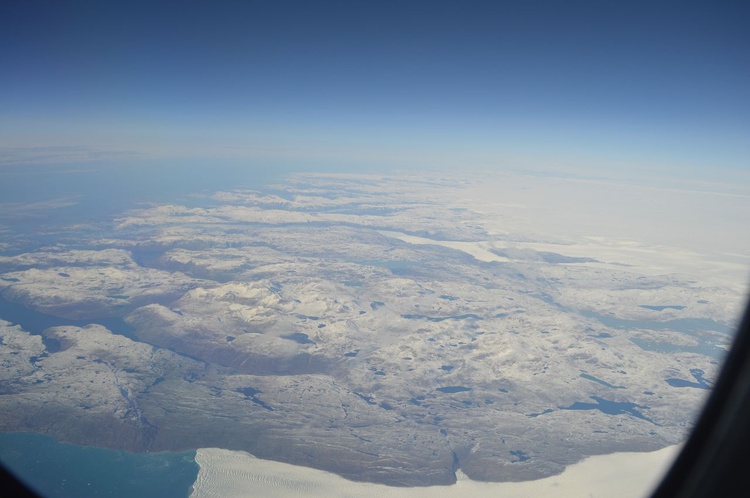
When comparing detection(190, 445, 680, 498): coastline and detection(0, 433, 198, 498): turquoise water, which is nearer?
detection(0, 433, 198, 498): turquoise water

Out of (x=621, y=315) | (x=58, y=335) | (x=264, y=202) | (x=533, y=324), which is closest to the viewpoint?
(x=58, y=335)

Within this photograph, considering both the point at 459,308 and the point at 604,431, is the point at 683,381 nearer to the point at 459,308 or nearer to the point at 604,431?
the point at 604,431

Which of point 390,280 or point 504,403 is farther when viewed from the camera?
point 390,280

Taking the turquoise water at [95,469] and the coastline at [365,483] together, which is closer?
the turquoise water at [95,469]

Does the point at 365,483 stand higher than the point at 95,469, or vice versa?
the point at 365,483

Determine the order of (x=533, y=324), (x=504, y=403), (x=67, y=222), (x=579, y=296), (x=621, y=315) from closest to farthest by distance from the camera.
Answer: (x=504, y=403) < (x=533, y=324) < (x=621, y=315) < (x=579, y=296) < (x=67, y=222)

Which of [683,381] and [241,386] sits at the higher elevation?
[683,381]

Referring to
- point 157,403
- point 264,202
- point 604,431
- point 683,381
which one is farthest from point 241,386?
point 264,202
